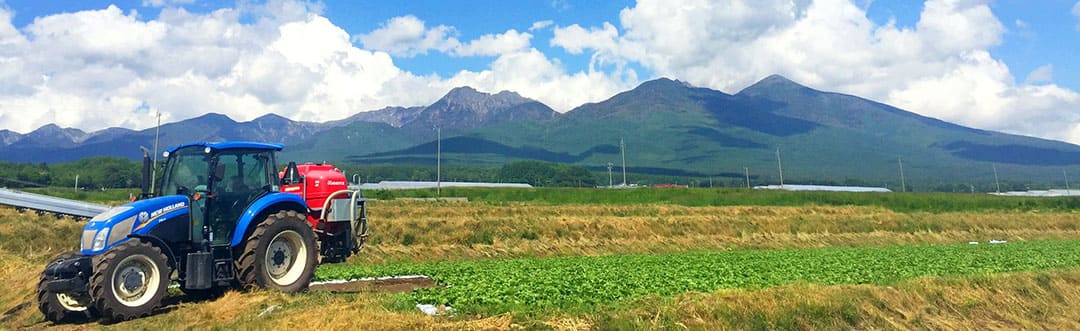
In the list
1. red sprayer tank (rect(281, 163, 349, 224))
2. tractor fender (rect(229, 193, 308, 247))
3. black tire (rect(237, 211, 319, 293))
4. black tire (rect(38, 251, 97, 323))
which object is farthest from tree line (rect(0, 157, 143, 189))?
black tire (rect(38, 251, 97, 323))

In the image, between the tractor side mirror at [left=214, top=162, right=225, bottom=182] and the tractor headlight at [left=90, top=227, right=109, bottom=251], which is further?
the tractor side mirror at [left=214, top=162, right=225, bottom=182]

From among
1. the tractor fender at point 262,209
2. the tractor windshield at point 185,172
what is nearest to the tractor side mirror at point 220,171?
the tractor windshield at point 185,172

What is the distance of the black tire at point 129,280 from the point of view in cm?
997

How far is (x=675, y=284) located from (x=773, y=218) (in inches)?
1213

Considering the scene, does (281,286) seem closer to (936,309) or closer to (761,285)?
(761,285)

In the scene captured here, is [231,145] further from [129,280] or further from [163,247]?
[129,280]

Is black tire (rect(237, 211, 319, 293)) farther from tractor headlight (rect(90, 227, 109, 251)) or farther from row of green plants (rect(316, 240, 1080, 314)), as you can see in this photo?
row of green plants (rect(316, 240, 1080, 314))

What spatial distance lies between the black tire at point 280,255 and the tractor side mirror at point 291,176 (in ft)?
3.01

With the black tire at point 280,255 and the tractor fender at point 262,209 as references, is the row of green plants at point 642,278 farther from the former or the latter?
the tractor fender at point 262,209

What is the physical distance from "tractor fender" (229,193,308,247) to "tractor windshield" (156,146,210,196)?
1027mm

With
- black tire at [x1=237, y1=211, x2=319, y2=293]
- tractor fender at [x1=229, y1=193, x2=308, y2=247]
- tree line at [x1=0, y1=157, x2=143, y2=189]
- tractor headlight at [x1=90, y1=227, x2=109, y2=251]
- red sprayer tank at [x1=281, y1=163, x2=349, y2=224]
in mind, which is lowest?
black tire at [x1=237, y1=211, x2=319, y2=293]

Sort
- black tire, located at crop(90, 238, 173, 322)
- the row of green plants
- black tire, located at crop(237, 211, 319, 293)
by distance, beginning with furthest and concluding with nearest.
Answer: black tire, located at crop(237, 211, 319, 293), the row of green plants, black tire, located at crop(90, 238, 173, 322)

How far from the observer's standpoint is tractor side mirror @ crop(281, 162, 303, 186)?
13.6 meters

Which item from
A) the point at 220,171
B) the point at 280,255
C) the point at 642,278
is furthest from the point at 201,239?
the point at 642,278
